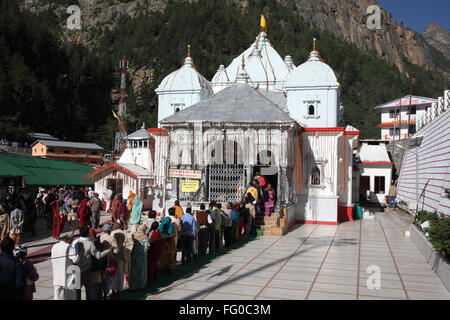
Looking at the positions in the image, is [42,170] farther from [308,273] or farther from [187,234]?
[308,273]

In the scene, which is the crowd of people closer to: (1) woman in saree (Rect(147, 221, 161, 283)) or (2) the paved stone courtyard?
(1) woman in saree (Rect(147, 221, 161, 283))

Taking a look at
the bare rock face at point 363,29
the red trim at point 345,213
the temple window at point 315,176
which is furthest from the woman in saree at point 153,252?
the bare rock face at point 363,29

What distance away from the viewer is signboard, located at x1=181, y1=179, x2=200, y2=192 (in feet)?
53.6

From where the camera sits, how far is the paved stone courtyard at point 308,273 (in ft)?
24.7

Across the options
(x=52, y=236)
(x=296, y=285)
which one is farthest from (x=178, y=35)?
(x=296, y=285)

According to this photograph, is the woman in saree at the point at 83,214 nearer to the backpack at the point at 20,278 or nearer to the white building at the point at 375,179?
the backpack at the point at 20,278

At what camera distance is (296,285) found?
8148mm

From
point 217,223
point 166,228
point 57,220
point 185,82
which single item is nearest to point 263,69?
point 185,82

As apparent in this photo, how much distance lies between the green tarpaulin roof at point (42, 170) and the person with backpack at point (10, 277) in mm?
12276

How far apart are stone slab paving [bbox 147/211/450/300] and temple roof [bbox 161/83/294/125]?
5176 mm

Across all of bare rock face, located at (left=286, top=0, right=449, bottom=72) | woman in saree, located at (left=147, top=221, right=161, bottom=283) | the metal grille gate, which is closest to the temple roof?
the metal grille gate

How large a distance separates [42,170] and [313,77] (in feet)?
50.8

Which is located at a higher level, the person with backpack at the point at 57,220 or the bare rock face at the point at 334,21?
the bare rock face at the point at 334,21
